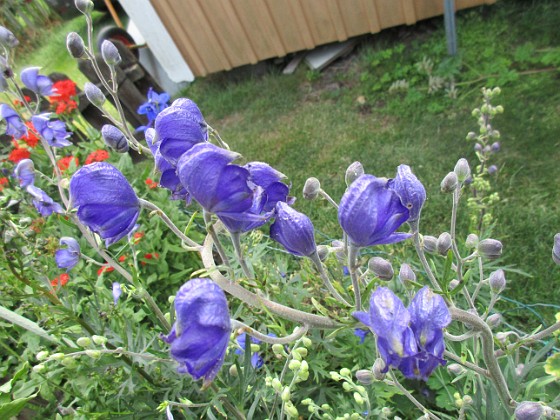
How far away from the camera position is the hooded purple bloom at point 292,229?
0.91 metres

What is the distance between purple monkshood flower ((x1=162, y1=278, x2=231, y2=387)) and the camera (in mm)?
764

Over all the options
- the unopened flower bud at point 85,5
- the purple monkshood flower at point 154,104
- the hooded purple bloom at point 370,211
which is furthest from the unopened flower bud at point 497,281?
the purple monkshood flower at point 154,104

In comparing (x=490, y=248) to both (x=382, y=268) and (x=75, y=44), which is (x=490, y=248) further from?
(x=75, y=44)

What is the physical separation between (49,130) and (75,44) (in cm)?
64

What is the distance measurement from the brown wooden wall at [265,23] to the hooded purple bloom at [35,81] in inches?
129

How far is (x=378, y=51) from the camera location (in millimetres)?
5012

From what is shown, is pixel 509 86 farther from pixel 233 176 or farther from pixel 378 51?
pixel 233 176

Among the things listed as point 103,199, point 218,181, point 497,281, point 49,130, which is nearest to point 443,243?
point 497,281

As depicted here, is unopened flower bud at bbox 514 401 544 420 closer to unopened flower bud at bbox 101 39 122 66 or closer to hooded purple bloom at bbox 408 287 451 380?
hooded purple bloom at bbox 408 287 451 380

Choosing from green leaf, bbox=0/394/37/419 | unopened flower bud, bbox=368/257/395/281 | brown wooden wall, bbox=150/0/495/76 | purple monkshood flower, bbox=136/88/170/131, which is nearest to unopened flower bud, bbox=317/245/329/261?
unopened flower bud, bbox=368/257/395/281

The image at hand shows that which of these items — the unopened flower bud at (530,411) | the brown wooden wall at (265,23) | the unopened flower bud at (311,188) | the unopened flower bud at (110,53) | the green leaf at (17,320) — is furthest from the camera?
the brown wooden wall at (265,23)

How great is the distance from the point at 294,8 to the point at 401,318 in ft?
15.8

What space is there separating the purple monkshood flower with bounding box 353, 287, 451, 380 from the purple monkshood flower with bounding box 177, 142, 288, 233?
26 cm

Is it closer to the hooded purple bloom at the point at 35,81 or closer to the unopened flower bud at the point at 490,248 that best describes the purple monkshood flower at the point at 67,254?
the hooded purple bloom at the point at 35,81
